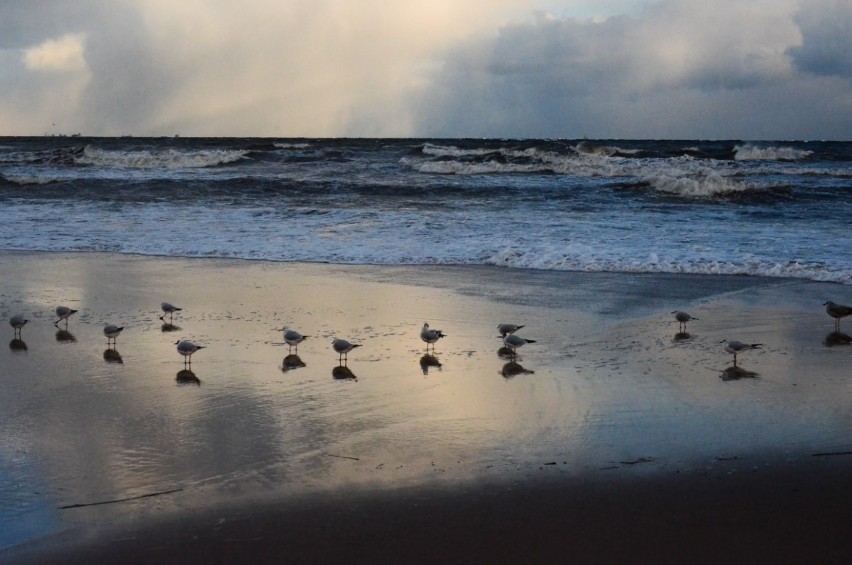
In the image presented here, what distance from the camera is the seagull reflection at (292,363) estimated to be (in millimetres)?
6952

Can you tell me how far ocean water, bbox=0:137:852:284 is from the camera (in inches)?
515

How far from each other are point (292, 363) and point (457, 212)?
41.1 ft

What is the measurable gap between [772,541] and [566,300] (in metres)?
5.85

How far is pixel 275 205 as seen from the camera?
20.7 meters

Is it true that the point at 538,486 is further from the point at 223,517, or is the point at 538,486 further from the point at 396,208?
the point at 396,208

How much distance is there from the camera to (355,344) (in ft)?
24.8

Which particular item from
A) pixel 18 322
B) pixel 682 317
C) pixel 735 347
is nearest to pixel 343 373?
pixel 735 347

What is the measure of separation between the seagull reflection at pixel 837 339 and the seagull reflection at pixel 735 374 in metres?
1.27

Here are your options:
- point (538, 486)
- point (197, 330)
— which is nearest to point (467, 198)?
point (197, 330)

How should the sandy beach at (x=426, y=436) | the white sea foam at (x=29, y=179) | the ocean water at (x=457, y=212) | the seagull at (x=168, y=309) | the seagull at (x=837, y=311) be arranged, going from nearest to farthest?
1. the sandy beach at (x=426, y=436)
2. the seagull at (x=837, y=311)
3. the seagull at (x=168, y=309)
4. the ocean water at (x=457, y=212)
5. the white sea foam at (x=29, y=179)

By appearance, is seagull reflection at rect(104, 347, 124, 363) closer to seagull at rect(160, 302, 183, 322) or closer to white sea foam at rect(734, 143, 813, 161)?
seagull at rect(160, 302, 183, 322)

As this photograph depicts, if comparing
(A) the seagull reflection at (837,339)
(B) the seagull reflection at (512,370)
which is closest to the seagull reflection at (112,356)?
(B) the seagull reflection at (512,370)

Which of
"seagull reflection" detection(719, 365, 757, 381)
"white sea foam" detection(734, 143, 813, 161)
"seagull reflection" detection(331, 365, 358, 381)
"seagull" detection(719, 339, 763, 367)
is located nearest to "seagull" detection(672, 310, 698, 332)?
"seagull" detection(719, 339, 763, 367)

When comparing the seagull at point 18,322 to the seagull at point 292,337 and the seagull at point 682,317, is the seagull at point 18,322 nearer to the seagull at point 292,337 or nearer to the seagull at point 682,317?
the seagull at point 292,337
